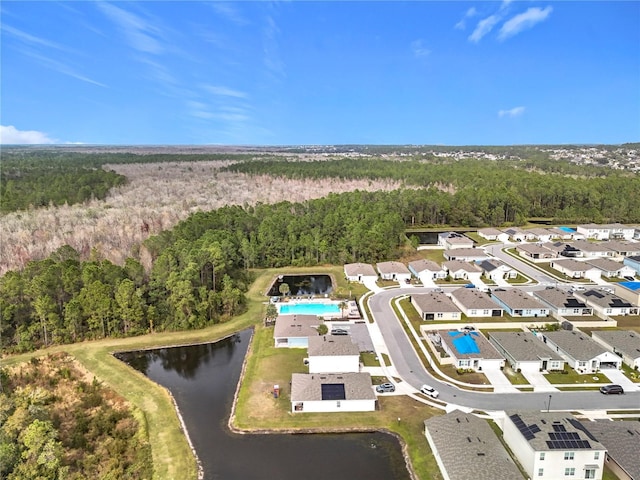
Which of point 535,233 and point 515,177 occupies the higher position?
point 515,177

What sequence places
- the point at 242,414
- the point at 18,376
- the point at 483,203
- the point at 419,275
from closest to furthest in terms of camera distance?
the point at 242,414
the point at 18,376
the point at 419,275
the point at 483,203

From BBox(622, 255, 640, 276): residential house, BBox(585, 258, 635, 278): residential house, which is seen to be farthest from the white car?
BBox(622, 255, 640, 276): residential house

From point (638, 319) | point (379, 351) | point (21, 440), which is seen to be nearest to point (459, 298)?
point (379, 351)

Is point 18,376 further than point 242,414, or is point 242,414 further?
point 18,376

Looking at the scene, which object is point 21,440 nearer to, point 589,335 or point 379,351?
point 379,351

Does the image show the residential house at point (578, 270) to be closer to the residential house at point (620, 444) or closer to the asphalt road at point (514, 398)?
the asphalt road at point (514, 398)

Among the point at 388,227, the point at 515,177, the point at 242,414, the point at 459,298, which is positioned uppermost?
the point at 515,177

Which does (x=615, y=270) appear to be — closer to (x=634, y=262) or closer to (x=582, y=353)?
(x=634, y=262)
